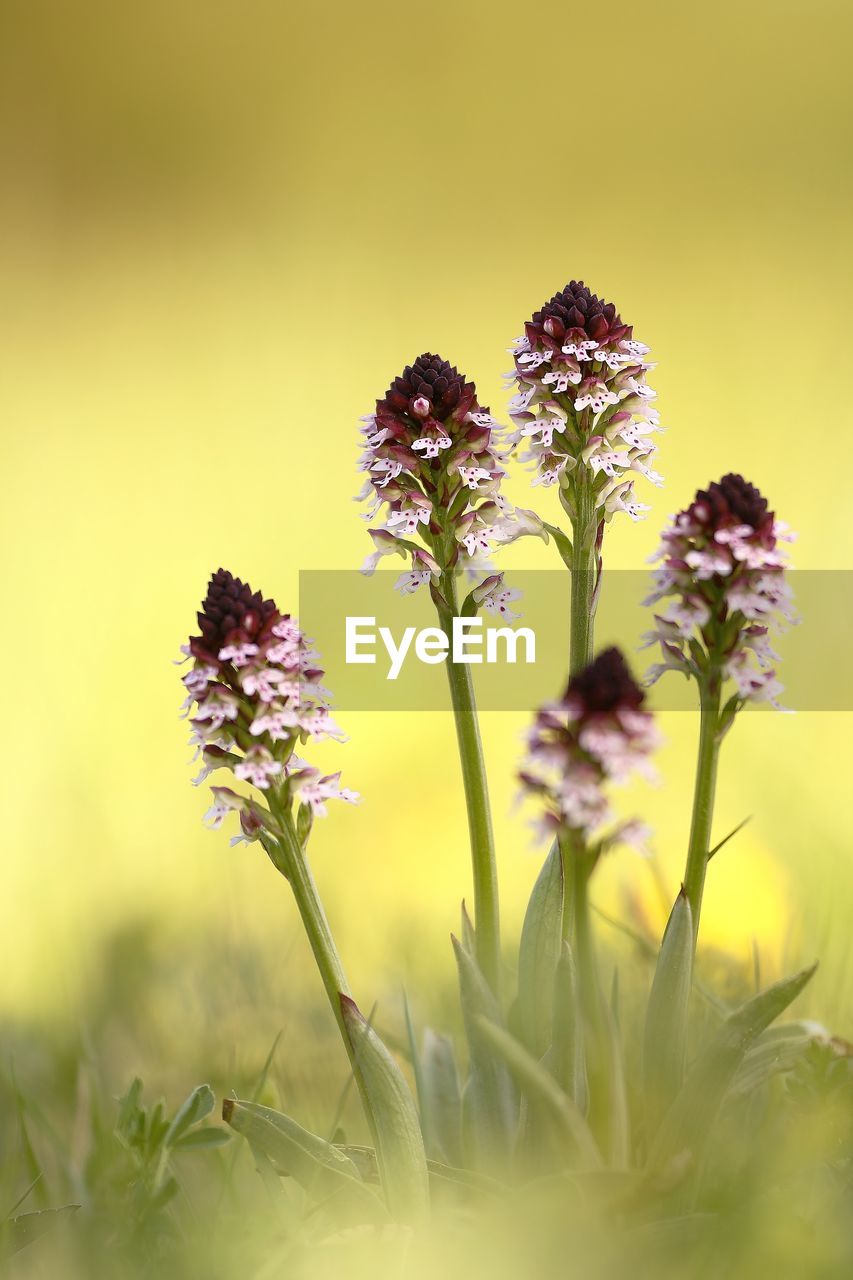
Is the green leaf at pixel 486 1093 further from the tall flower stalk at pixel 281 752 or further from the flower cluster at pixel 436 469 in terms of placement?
the flower cluster at pixel 436 469

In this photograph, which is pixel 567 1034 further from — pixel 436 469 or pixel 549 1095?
pixel 436 469

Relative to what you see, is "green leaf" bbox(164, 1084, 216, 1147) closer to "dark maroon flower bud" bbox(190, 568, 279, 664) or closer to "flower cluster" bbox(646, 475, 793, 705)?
"dark maroon flower bud" bbox(190, 568, 279, 664)

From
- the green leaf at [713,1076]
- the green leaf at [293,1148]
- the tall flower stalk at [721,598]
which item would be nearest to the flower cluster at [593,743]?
the tall flower stalk at [721,598]

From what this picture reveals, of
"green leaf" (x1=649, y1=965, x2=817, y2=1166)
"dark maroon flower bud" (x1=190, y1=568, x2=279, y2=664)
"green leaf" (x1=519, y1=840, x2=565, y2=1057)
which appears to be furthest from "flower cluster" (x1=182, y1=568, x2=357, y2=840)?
"green leaf" (x1=649, y1=965, x2=817, y2=1166)

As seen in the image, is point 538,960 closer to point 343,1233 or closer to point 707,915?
point 343,1233

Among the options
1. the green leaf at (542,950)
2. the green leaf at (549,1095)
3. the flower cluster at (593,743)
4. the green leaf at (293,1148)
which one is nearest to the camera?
the flower cluster at (593,743)

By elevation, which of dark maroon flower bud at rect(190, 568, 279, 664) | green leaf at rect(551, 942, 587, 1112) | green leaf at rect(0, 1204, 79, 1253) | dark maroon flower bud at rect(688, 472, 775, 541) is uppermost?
dark maroon flower bud at rect(688, 472, 775, 541)
